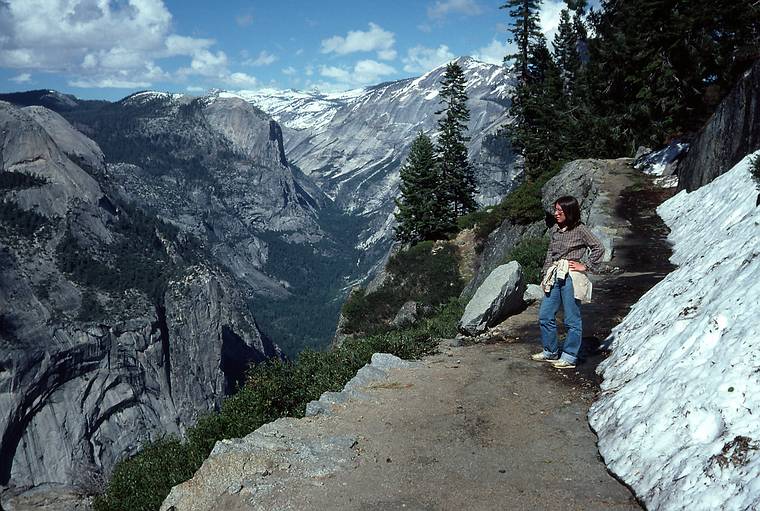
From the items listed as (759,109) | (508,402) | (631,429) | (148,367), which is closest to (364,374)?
(508,402)

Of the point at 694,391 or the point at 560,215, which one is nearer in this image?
the point at 694,391

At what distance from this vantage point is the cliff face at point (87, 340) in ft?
401

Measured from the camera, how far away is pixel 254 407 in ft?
31.2

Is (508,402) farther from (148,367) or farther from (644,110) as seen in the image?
(148,367)

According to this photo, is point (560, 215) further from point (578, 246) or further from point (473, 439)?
point (473, 439)

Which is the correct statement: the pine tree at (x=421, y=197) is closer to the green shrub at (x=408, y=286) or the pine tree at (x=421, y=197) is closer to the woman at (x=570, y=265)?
the green shrub at (x=408, y=286)

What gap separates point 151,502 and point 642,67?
26055 millimetres

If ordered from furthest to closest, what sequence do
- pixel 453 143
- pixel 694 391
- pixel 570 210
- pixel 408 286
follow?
pixel 453 143 < pixel 408 286 < pixel 570 210 < pixel 694 391

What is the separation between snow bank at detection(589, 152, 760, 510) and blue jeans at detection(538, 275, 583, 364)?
564mm

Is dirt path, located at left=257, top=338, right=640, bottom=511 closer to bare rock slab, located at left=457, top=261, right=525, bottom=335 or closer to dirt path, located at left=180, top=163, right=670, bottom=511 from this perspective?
dirt path, located at left=180, top=163, right=670, bottom=511

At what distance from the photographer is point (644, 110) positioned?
23.4m

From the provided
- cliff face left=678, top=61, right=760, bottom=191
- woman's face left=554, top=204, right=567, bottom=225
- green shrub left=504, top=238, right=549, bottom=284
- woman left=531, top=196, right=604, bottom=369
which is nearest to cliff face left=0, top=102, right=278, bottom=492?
green shrub left=504, top=238, right=549, bottom=284

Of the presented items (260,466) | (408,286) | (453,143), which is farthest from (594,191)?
(453,143)

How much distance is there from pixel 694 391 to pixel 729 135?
15776mm
